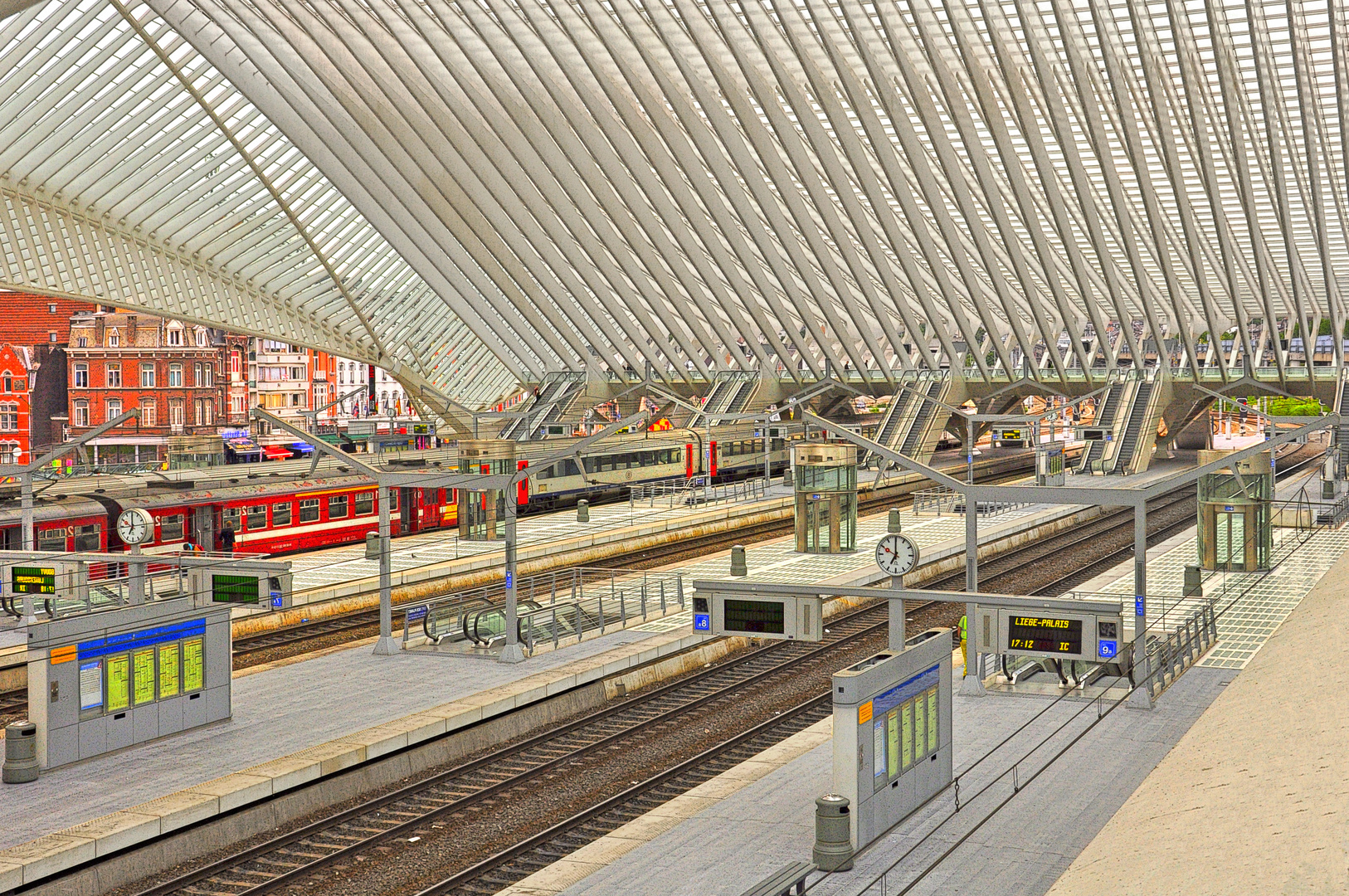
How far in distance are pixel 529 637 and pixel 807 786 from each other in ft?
28.1

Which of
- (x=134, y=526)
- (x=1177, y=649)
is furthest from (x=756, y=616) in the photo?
(x=134, y=526)

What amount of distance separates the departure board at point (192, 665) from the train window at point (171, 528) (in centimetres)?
→ 1483

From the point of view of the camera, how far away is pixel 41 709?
1562 cm

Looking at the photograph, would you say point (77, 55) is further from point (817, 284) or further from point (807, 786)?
point (807, 786)

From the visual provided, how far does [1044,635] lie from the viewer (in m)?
16.4

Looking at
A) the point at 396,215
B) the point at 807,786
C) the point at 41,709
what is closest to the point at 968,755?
the point at 807,786

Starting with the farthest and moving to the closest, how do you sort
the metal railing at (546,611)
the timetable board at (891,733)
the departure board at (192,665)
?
the metal railing at (546,611) < the departure board at (192,665) < the timetable board at (891,733)

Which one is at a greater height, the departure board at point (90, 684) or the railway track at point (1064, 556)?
the departure board at point (90, 684)

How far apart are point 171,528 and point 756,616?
19.5 meters

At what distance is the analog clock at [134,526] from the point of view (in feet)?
87.7

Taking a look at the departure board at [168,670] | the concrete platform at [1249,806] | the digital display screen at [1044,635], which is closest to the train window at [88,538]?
the departure board at [168,670]

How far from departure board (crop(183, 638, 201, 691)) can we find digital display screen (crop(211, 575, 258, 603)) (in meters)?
2.96

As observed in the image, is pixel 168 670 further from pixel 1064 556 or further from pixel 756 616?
pixel 1064 556

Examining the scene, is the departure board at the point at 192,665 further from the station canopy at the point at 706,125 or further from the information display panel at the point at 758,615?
the station canopy at the point at 706,125
